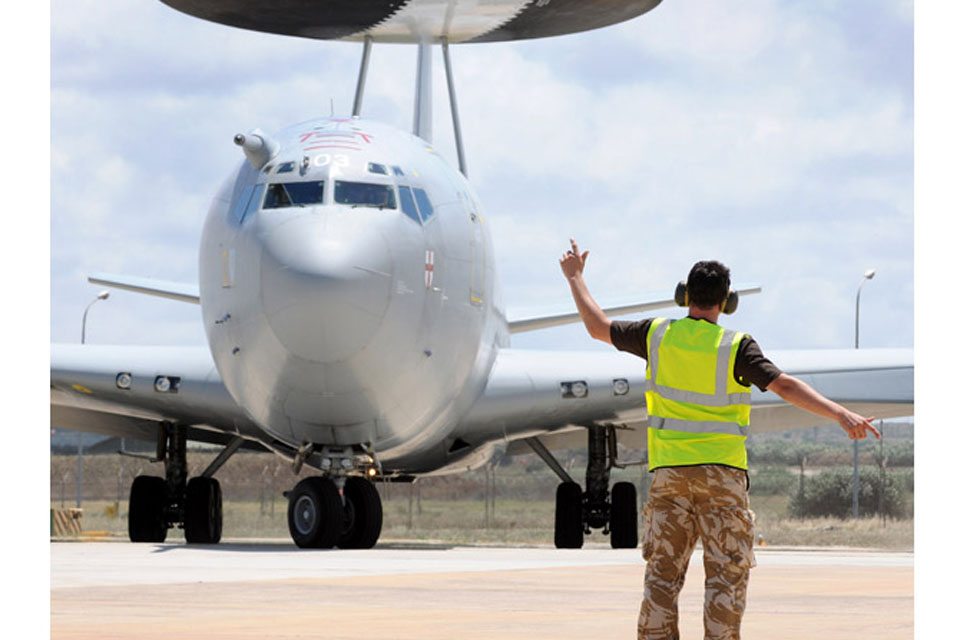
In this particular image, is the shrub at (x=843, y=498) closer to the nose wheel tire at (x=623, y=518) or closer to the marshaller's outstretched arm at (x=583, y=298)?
the nose wheel tire at (x=623, y=518)

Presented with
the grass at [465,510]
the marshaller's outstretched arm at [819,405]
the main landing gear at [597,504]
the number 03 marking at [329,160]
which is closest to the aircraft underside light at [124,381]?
the number 03 marking at [329,160]

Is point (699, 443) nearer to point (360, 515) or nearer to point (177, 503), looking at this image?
point (360, 515)

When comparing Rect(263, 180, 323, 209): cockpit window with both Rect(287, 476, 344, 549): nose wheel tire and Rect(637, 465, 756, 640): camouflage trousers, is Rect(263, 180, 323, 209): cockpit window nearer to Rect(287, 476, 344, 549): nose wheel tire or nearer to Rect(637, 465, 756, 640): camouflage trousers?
Rect(287, 476, 344, 549): nose wheel tire

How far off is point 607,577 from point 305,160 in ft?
20.7

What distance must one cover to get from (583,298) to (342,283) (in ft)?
31.8

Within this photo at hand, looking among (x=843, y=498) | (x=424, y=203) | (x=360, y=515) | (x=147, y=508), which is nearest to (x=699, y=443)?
(x=424, y=203)

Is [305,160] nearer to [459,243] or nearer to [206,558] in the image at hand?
[459,243]

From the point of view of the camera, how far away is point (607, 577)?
13797 millimetres

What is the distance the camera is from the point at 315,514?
59.4ft

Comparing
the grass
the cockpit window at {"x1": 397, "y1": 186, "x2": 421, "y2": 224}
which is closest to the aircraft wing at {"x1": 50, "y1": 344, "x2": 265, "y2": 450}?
the cockpit window at {"x1": 397, "y1": 186, "x2": 421, "y2": 224}

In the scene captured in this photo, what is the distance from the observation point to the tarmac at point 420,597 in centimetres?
891

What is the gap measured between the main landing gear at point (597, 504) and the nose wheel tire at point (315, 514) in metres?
6.48
